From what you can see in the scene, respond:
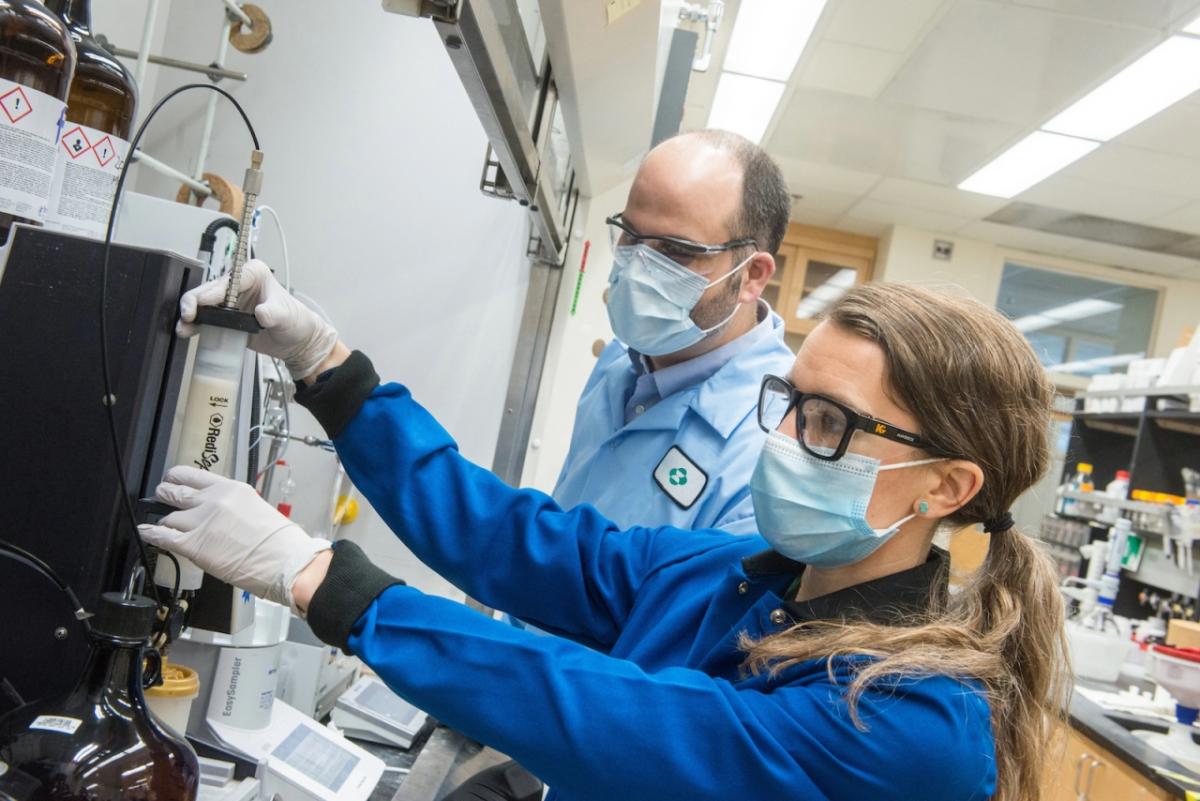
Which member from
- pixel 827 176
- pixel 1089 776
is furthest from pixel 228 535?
pixel 827 176

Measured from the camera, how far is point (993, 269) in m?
6.27

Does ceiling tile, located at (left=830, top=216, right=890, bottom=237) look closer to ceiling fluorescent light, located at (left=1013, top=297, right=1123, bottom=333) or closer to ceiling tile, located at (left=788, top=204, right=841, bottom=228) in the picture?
ceiling tile, located at (left=788, top=204, right=841, bottom=228)

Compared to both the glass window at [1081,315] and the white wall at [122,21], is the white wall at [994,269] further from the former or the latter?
the white wall at [122,21]

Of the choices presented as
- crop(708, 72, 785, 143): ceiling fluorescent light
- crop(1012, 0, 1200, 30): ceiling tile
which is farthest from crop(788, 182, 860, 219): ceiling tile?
crop(1012, 0, 1200, 30): ceiling tile

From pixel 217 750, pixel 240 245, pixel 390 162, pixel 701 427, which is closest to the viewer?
pixel 240 245

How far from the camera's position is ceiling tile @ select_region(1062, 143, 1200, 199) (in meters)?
4.36

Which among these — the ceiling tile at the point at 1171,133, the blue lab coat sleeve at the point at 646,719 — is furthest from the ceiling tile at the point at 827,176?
the blue lab coat sleeve at the point at 646,719

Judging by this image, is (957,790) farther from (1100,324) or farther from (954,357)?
(1100,324)

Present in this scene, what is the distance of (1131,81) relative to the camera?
3.68 metres

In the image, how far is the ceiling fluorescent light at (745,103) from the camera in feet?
14.5

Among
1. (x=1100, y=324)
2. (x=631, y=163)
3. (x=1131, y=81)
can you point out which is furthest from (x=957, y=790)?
(x=1100, y=324)

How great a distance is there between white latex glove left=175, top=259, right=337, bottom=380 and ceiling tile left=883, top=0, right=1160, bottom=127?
3017 millimetres

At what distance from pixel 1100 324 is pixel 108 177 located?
7340mm

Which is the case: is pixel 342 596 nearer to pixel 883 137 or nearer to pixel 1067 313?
pixel 883 137
